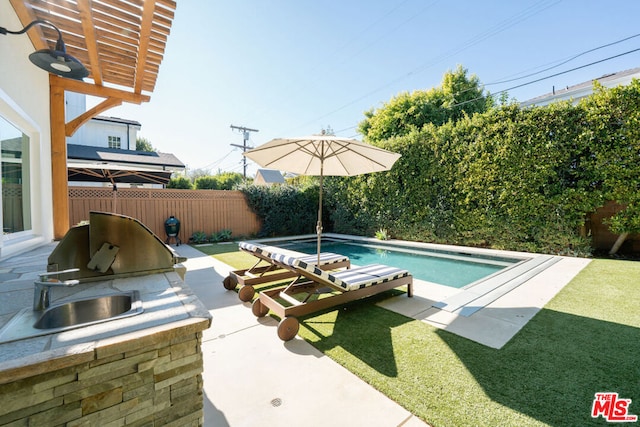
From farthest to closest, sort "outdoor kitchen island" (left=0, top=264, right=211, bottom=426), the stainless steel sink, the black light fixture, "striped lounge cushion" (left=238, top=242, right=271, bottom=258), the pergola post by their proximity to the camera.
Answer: the pergola post
"striped lounge cushion" (left=238, top=242, right=271, bottom=258)
the black light fixture
the stainless steel sink
"outdoor kitchen island" (left=0, top=264, right=211, bottom=426)

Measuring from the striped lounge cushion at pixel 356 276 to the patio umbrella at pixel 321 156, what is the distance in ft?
2.62

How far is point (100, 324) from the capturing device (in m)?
1.39

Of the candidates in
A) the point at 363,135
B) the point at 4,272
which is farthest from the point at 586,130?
the point at 363,135

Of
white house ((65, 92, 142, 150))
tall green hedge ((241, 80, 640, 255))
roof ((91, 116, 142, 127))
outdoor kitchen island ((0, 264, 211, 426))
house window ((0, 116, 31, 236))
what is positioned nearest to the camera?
outdoor kitchen island ((0, 264, 211, 426))

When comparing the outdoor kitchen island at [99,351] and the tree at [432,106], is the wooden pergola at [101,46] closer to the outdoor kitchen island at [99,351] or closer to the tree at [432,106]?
the outdoor kitchen island at [99,351]

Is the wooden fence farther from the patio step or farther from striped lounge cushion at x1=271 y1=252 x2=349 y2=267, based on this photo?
the patio step

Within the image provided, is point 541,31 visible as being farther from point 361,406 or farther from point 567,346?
point 361,406

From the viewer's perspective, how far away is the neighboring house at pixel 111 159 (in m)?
7.13

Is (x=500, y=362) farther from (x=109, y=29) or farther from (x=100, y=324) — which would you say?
(x=109, y=29)

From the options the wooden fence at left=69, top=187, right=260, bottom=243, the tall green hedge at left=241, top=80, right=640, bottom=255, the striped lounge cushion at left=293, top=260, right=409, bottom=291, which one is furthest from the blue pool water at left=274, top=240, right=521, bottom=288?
the wooden fence at left=69, top=187, right=260, bottom=243

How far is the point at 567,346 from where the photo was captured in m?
2.76

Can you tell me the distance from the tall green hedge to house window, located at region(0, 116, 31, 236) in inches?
383

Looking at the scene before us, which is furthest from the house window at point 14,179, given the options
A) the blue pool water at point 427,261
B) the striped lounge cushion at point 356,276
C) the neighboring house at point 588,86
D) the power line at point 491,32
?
the neighboring house at point 588,86

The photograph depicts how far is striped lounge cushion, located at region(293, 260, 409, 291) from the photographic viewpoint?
11.1ft
